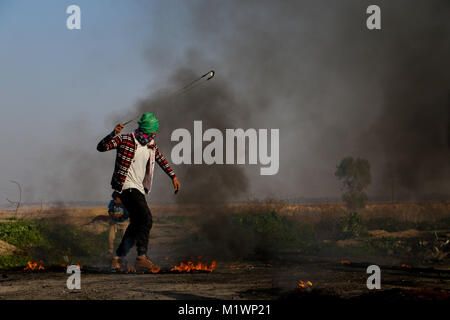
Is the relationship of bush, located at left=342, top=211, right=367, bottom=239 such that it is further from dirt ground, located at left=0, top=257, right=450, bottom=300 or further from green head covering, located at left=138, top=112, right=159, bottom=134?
green head covering, located at left=138, top=112, right=159, bottom=134

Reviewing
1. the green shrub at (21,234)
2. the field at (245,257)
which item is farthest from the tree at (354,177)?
the green shrub at (21,234)

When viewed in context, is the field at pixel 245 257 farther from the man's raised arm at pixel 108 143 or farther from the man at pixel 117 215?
the man's raised arm at pixel 108 143

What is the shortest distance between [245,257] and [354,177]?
27285 millimetres

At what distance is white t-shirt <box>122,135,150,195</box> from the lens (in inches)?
368

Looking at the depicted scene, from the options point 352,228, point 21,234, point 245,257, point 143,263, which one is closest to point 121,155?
Answer: point 143,263

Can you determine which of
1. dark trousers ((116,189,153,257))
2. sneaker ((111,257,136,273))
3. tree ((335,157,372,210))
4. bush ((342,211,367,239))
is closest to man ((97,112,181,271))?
dark trousers ((116,189,153,257))

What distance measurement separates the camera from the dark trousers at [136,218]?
9312 mm

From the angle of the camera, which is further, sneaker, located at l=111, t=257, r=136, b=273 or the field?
sneaker, located at l=111, t=257, r=136, b=273

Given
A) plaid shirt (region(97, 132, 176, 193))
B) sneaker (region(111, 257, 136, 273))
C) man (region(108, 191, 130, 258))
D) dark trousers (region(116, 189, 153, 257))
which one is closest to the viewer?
plaid shirt (region(97, 132, 176, 193))

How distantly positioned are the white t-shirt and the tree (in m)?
30.8

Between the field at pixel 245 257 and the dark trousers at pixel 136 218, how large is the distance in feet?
2.00

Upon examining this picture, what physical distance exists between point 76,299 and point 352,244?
11.6 metres
